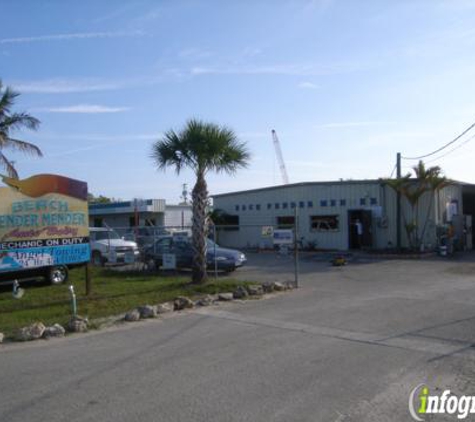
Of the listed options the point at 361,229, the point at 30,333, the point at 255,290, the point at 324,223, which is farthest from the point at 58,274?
the point at 361,229

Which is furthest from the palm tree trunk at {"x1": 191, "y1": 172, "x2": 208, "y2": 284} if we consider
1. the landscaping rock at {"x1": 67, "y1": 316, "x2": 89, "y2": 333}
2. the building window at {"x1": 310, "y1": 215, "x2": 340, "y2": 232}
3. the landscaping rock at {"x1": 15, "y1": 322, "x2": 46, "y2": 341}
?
the building window at {"x1": 310, "y1": 215, "x2": 340, "y2": 232}

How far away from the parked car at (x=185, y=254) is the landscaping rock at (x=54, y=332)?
9675 millimetres

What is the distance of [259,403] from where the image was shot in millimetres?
5840

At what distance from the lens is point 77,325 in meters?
10.1

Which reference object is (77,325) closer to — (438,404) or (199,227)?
(199,227)

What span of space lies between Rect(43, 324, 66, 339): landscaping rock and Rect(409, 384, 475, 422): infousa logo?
6.39 meters

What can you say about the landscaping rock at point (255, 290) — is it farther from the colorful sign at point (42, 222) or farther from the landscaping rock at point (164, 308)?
the colorful sign at point (42, 222)

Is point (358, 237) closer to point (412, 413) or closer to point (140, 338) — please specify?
point (140, 338)

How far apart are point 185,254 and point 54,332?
10.6 meters

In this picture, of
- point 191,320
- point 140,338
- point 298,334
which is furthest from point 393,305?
point 140,338

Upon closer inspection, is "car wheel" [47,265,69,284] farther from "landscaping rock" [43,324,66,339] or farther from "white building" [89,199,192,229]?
"white building" [89,199,192,229]

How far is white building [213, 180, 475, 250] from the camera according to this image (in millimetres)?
28453

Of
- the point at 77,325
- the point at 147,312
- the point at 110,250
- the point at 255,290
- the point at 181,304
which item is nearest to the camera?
the point at 77,325

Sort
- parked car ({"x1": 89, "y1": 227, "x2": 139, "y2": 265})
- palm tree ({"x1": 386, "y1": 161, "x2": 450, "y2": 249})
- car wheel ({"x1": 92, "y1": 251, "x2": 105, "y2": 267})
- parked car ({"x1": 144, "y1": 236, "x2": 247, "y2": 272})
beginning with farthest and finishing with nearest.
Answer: palm tree ({"x1": 386, "y1": 161, "x2": 450, "y2": 249}) → car wheel ({"x1": 92, "y1": 251, "x2": 105, "y2": 267}) → parked car ({"x1": 89, "y1": 227, "x2": 139, "y2": 265}) → parked car ({"x1": 144, "y1": 236, "x2": 247, "y2": 272})
